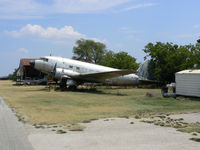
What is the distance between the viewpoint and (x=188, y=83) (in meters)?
18.0

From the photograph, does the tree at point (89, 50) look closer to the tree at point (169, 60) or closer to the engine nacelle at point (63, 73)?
the tree at point (169, 60)

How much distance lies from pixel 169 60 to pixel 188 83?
Result: 16612 millimetres

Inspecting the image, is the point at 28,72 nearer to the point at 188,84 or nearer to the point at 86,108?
the point at 188,84

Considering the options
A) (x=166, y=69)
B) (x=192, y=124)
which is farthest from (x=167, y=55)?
(x=192, y=124)

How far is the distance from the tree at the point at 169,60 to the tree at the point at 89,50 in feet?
150

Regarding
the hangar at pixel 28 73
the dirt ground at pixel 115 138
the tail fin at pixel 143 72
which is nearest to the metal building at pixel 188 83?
the dirt ground at pixel 115 138

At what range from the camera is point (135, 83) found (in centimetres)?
3128

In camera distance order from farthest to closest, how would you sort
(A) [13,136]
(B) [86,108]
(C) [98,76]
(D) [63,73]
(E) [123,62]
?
1. (E) [123,62]
2. (D) [63,73]
3. (C) [98,76]
4. (B) [86,108]
5. (A) [13,136]

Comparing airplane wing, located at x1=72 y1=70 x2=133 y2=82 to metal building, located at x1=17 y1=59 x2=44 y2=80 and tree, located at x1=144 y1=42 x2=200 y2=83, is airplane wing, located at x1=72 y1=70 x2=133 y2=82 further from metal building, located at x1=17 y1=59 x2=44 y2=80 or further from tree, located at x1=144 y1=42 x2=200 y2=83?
metal building, located at x1=17 y1=59 x2=44 y2=80

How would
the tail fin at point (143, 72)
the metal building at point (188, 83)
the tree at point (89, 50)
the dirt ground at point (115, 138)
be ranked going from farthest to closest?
the tree at point (89, 50) < the tail fin at point (143, 72) < the metal building at point (188, 83) < the dirt ground at point (115, 138)

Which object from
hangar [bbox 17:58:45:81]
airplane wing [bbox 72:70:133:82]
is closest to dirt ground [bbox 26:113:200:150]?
airplane wing [bbox 72:70:133:82]

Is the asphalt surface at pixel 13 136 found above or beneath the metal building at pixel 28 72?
beneath

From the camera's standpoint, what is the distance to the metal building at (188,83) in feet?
56.5

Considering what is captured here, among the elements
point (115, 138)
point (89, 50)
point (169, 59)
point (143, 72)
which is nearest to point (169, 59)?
point (169, 59)
